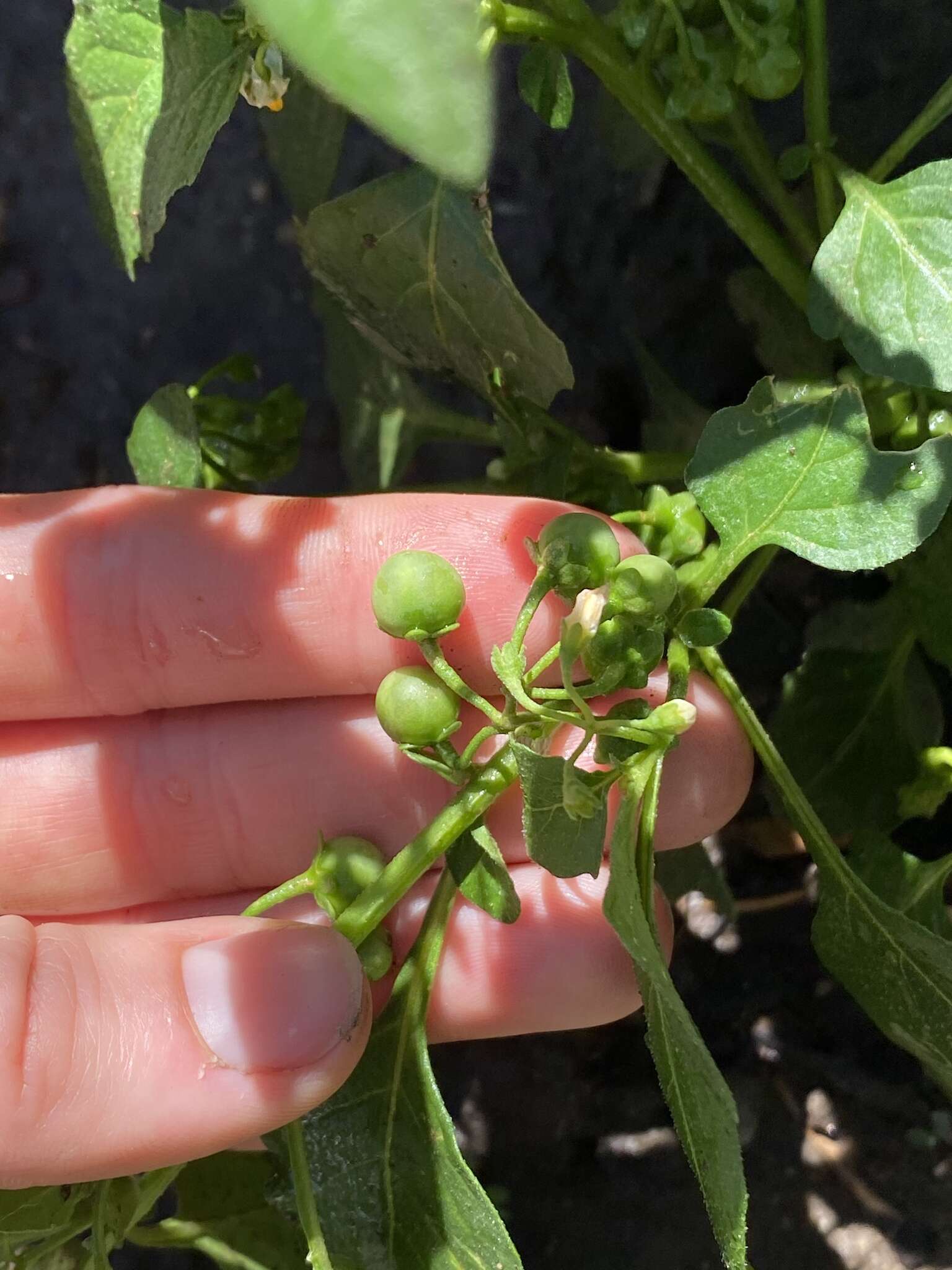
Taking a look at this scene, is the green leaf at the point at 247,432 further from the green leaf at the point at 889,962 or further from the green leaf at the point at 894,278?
the green leaf at the point at 889,962

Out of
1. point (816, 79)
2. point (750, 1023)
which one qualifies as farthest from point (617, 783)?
point (750, 1023)

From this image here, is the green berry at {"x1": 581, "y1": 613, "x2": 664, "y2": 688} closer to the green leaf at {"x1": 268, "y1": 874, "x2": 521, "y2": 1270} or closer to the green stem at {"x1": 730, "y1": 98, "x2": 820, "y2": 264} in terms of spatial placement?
the green leaf at {"x1": 268, "y1": 874, "x2": 521, "y2": 1270}

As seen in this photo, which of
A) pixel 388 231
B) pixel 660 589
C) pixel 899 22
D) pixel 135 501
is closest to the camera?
pixel 660 589

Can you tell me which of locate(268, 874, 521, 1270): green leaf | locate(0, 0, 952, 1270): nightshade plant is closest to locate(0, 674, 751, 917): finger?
locate(0, 0, 952, 1270): nightshade plant

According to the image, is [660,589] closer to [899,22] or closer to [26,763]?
[26,763]

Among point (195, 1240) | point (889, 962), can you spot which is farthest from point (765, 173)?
point (195, 1240)

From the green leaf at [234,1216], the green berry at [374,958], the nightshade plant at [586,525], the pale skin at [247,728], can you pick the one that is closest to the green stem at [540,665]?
the nightshade plant at [586,525]
